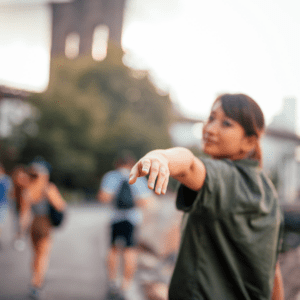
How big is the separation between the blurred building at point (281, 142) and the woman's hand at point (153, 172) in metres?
23.5

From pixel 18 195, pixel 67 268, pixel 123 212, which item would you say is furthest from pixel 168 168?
pixel 18 195

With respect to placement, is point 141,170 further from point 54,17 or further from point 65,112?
point 54,17

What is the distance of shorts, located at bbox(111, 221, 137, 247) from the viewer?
4180 millimetres

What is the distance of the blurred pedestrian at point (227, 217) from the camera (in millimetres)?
1152

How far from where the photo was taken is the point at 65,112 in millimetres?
17609

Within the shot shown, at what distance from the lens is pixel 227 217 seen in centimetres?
119

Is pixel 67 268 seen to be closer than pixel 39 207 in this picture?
No

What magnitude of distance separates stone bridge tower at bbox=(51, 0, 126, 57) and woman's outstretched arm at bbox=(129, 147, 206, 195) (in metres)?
35.9

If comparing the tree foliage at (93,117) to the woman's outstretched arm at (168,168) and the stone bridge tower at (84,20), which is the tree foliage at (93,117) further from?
the woman's outstretched arm at (168,168)

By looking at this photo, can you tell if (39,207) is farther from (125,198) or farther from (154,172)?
(154,172)

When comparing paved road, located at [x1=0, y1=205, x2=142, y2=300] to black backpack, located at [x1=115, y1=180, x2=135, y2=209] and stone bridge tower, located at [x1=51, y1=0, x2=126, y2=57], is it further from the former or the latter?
stone bridge tower, located at [x1=51, y1=0, x2=126, y2=57]

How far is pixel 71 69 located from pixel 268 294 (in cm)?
2226

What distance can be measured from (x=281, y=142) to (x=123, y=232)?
Answer: 34652 mm

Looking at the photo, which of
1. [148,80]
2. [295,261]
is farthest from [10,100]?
[295,261]
